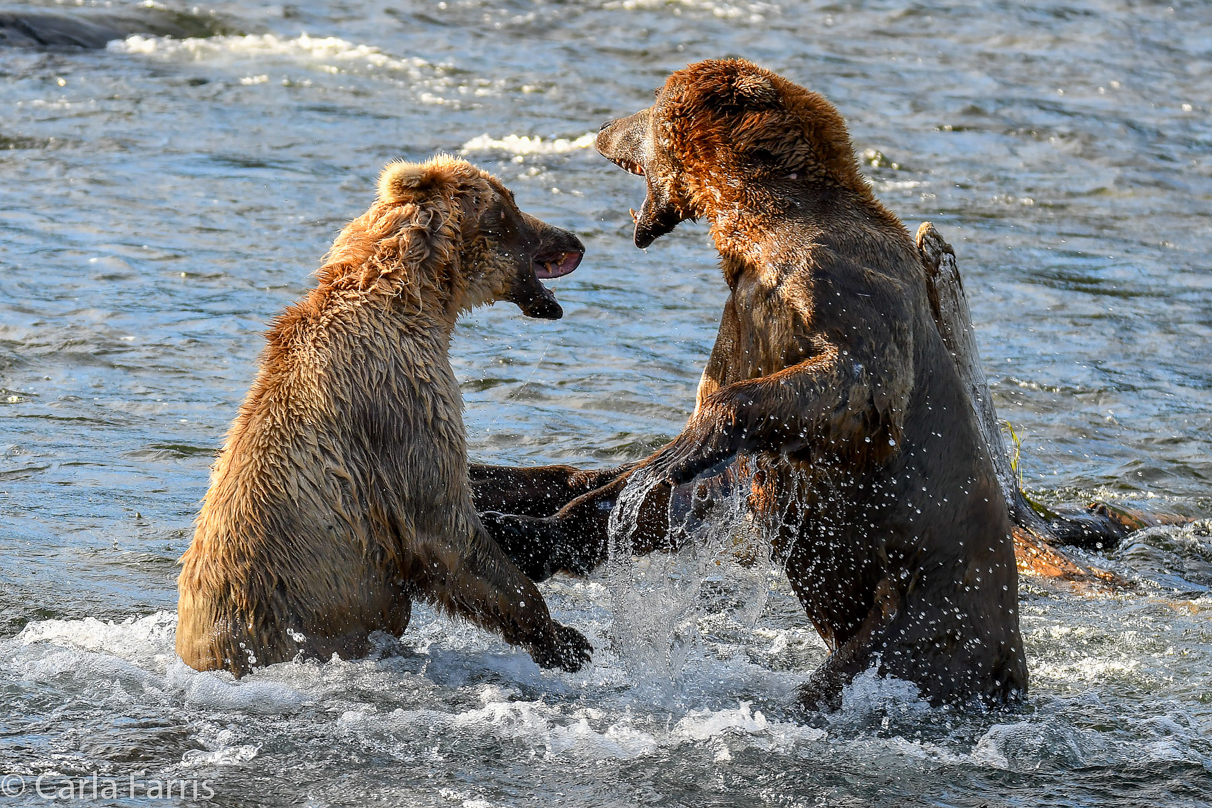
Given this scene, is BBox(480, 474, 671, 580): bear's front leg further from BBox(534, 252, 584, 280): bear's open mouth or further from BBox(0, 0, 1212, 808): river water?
BBox(534, 252, 584, 280): bear's open mouth

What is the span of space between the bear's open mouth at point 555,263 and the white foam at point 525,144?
857 centimetres

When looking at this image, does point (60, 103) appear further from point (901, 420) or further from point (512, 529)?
point (901, 420)

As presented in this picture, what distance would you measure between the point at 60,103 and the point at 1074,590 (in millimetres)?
11661

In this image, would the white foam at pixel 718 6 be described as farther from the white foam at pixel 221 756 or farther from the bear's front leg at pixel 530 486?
the white foam at pixel 221 756

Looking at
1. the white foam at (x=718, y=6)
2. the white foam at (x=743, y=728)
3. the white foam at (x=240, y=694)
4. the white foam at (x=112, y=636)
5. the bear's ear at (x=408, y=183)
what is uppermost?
the white foam at (x=718, y=6)

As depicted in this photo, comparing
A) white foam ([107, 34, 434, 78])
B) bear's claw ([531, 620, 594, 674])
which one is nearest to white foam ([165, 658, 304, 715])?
bear's claw ([531, 620, 594, 674])

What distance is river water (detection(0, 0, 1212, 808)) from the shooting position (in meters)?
5.09

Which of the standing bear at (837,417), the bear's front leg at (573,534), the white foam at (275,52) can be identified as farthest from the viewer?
the white foam at (275,52)

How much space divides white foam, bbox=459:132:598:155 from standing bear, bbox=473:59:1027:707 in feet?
29.7

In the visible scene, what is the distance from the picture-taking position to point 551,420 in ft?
29.3

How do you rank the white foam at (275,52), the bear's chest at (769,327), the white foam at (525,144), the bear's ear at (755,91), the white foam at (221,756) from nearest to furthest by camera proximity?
the white foam at (221,756) < the bear's chest at (769,327) < the bear's ear at (755,91) < the white foam at (525,144) < the white foam at (275,52)

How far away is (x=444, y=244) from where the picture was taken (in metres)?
5.66

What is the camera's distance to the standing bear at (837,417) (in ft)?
17.0

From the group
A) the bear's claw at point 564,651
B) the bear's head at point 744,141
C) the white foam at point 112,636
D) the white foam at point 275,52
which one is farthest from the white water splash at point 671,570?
the white foam at point 275,52
